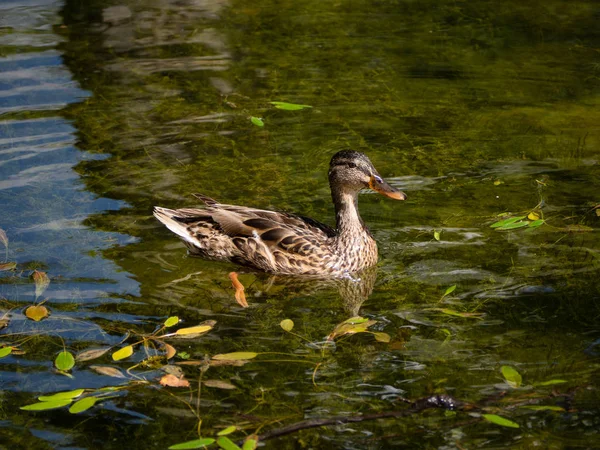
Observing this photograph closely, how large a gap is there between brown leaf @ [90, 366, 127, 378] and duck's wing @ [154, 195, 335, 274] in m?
2.03

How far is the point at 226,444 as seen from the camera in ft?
16.9

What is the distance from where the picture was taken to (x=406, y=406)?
222 inches

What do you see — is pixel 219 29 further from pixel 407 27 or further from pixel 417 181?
pixel 417 181

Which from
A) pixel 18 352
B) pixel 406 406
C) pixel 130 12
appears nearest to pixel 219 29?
pixel 130 12

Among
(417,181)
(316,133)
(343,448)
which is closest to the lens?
(343,448)

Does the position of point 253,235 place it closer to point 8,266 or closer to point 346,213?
point 346,213

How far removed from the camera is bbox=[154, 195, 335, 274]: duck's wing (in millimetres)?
7750

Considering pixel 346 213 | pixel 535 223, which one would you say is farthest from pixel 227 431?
pixel 535 223

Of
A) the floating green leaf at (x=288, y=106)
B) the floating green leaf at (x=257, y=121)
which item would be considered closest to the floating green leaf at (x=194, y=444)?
the floating green leaf at (x=257, y=121)

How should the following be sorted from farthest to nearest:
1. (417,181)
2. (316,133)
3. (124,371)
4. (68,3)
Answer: (68,3)
(316,133)
(417,181)
(124,371)

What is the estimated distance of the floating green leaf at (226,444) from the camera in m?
5.12

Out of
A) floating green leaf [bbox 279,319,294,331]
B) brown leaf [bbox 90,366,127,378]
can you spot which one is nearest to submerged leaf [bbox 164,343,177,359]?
brown leaf [bbox 90,366,127,378]

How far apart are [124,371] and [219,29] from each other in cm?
771

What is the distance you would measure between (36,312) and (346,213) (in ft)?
8.39
